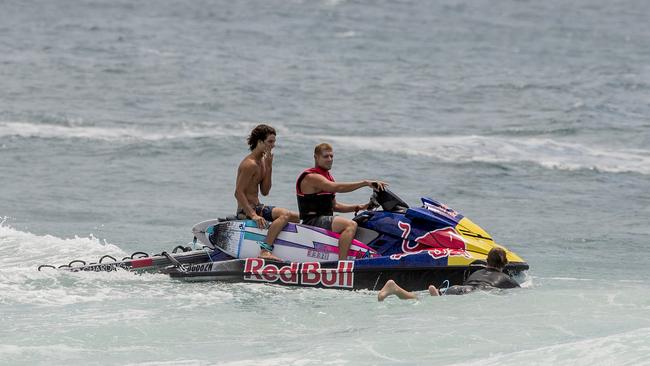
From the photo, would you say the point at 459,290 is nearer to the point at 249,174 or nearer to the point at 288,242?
the point at 288,242

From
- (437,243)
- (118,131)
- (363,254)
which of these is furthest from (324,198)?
(118,131)

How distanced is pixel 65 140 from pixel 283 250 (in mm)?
12805

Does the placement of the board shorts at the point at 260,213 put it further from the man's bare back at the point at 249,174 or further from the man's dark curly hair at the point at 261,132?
the man's dark curly hair at the point at 261,132

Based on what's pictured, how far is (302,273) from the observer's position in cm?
1144

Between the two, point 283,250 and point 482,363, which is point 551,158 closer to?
point 283,250

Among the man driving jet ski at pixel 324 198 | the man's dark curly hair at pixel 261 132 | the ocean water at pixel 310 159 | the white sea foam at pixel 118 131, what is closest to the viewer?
the ocean water at pixel 310 159

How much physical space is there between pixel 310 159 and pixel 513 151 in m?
4.72

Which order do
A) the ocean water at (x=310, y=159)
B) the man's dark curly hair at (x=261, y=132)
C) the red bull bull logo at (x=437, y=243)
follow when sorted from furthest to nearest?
the man's dark curly hair at (x=261, y=132)
the red bull bull logo at (x=437, y=243)
the ocean water at (x=310, y=159)

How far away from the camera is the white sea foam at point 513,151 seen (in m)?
22.7

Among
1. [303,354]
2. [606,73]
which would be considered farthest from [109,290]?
[606,73]

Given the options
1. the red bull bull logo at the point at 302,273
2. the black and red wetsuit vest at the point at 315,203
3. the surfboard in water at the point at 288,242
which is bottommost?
the red bull bull logo at the point at 302,273

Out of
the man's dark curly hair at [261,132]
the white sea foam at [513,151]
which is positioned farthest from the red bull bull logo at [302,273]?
the white sea foam at [513,151]

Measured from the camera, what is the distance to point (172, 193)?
1858 cm

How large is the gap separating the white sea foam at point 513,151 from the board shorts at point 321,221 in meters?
11.2
